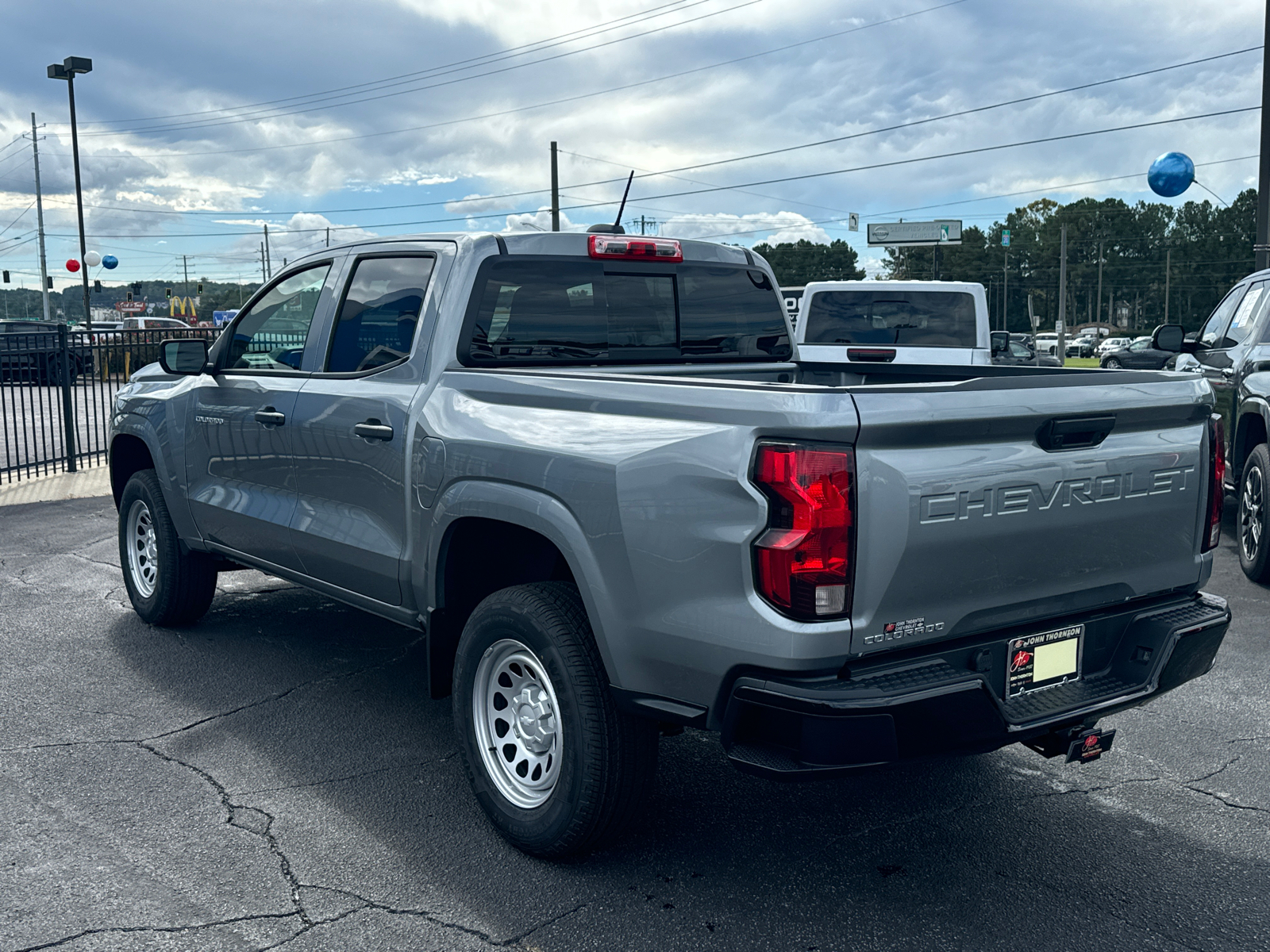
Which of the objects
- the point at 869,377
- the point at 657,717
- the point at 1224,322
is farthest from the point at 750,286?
the point at 1224,322

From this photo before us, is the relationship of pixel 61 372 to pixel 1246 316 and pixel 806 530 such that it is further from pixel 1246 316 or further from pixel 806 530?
pixel 806 530

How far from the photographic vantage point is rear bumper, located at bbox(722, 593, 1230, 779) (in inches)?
105

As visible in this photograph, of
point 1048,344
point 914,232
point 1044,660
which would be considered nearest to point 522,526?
point 1044,660

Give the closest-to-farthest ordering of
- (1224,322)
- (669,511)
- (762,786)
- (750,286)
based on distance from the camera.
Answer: (669,511)
(762,786)
(750,286)
(1224,322)

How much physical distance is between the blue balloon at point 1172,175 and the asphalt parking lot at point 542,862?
1364cm

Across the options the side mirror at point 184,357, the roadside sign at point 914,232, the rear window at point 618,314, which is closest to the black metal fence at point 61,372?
the side mirror at point 184,357

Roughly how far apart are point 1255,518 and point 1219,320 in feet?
8.31

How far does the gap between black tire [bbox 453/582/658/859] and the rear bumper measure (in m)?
0.46

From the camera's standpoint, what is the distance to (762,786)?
407 centimetres

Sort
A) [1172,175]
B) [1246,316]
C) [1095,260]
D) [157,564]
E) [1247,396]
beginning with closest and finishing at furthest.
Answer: [157,564], [1247,396], [1246,316], [1172,175], [1095,260]

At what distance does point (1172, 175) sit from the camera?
16.8 meters

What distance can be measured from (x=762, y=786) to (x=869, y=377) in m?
1.68

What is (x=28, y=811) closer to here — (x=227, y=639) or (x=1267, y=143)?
(x=227, y=639)

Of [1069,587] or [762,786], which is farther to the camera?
[762,786]
